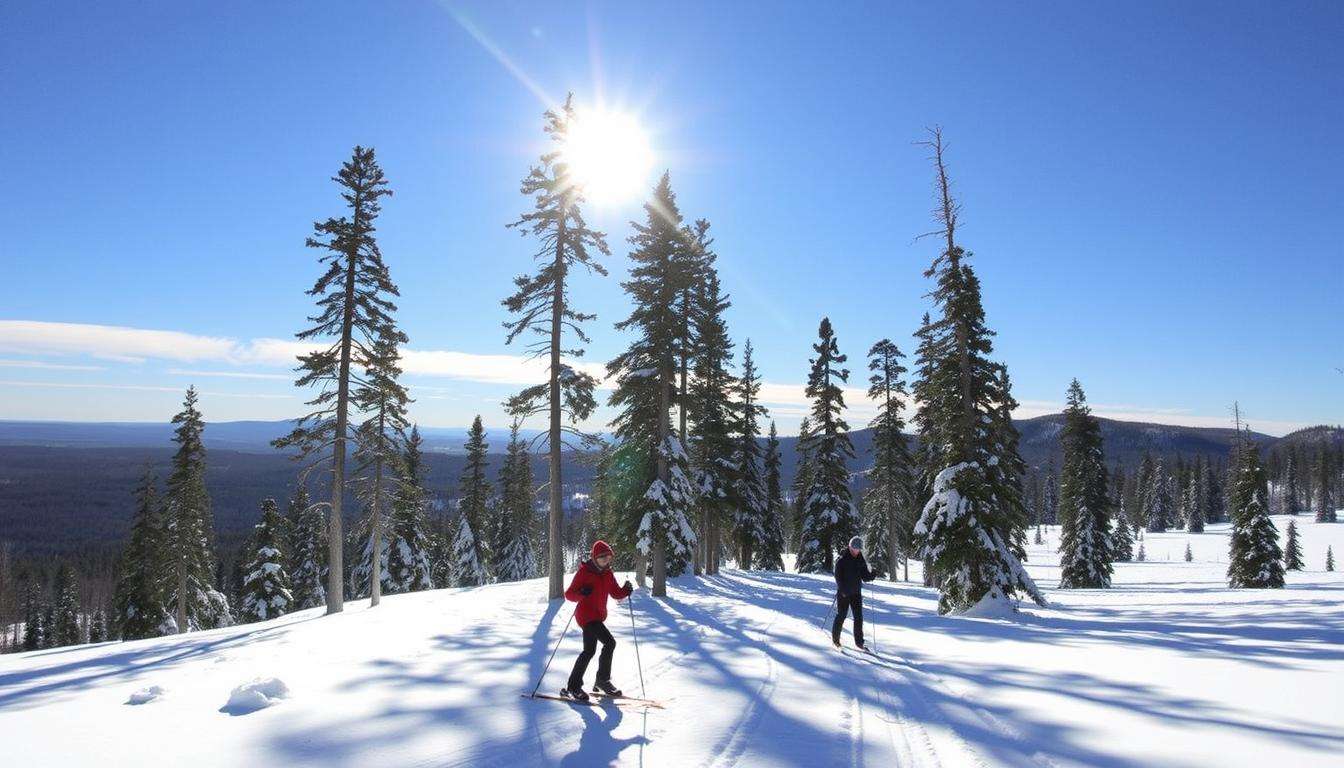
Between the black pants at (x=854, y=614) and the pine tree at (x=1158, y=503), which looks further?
the pine tree at (x=1158, y=503)

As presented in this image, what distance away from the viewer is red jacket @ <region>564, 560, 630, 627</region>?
852 cm

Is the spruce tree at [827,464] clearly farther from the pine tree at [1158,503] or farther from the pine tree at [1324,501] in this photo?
the pine tree at [1324,501]

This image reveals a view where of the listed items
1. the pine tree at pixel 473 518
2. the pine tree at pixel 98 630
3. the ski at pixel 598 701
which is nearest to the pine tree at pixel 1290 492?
the pine tree at pixel 473 518

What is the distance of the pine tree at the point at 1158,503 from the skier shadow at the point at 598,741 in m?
136

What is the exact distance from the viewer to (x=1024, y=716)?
24.7 ft

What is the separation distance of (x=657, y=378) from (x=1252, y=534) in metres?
36.7

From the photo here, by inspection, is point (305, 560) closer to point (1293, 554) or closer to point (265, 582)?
point (265, 582)

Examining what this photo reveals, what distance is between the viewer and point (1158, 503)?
11269 centimetres

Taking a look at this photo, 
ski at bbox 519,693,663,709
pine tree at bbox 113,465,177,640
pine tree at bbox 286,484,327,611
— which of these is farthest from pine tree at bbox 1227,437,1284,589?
pine tree at bbox 286,484,327,611

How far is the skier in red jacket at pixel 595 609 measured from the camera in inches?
329

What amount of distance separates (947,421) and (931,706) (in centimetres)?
1322

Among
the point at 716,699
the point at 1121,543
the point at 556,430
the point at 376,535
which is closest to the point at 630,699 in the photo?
the point at 716,699

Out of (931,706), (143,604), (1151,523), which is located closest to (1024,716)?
(931,706)

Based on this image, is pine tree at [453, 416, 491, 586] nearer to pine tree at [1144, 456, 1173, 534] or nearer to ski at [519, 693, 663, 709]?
ski at [519, 693, 663, 709]
